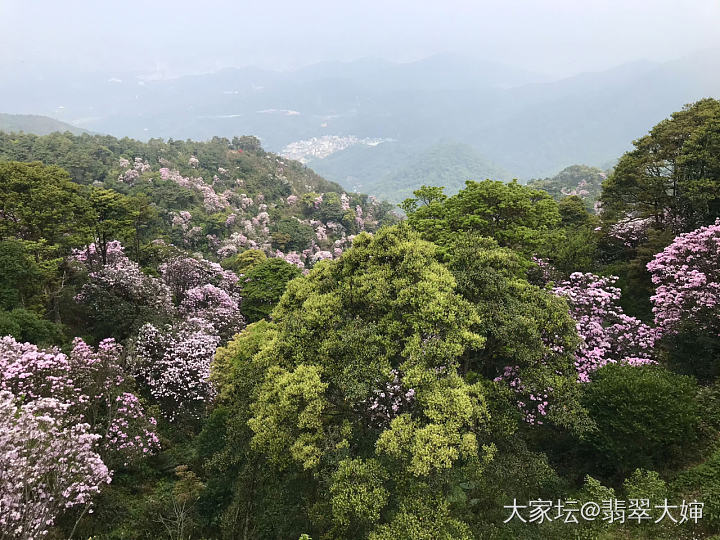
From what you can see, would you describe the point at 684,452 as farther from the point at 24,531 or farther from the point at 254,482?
the point at 24,531

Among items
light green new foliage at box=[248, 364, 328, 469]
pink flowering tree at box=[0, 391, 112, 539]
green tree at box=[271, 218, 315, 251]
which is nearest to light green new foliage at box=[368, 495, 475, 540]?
light green new foliage at box=[248, 364, 328, 469]

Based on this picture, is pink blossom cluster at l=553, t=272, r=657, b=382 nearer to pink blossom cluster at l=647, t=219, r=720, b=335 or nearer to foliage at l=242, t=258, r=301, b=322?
pink blossom cluster at l=647, t=219, r=720, b=335

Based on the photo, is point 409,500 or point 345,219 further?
point 345,219

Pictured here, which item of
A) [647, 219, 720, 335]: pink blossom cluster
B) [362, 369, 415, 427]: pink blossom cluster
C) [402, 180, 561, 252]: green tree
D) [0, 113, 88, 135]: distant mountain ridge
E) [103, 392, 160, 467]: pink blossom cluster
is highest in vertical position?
[0, 113, 88, 135]: distant mountain ridge

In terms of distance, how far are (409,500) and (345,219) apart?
59.4 meters

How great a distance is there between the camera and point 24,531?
831 centimetres

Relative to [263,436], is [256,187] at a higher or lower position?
higher

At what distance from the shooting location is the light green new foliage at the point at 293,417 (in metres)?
8.24

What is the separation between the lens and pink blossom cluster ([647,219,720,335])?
42.7 ft

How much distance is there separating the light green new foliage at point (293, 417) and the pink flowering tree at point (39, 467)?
4.92 meters

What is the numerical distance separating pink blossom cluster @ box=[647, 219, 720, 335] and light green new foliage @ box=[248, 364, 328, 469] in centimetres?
1282

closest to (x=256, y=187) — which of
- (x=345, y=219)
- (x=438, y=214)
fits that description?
(x=345, y=219)

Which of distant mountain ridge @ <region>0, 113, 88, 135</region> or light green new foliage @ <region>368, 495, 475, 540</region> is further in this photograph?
distant mountain ridge @ <region>0, 113, 88, 135</region>

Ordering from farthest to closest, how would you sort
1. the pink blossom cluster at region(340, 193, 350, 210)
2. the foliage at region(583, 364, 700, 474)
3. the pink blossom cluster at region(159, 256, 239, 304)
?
the pink blossom cluster at region(340, 193, 350, 210), the pink blossom cluster at region(159, 256, 239, 304), the foliage at region(583, 364, 700, 474)
